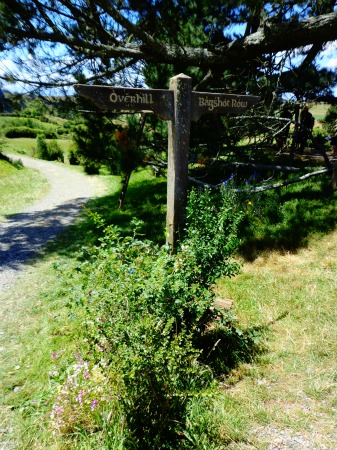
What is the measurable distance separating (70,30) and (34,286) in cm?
376

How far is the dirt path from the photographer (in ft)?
17.2

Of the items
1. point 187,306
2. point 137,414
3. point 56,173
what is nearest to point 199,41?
point 187,306

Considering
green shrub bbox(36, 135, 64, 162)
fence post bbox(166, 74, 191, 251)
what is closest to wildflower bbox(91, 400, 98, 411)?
fence post bbox(166, 74, 191, 251)

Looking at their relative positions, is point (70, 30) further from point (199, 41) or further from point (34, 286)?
point (34, 286)

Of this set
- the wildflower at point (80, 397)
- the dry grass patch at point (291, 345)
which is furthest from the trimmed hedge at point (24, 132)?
the wildflower at point (80, 397)

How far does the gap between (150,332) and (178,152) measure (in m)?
1.65

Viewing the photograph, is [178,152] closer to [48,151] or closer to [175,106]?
[175,106]

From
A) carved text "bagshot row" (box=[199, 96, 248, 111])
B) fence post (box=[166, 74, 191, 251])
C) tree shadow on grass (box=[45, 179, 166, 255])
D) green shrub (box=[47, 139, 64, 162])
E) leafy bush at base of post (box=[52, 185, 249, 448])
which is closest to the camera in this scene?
leafy bush at base of post (box=[52, 185, 249, 448])

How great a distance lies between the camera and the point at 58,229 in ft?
23.5

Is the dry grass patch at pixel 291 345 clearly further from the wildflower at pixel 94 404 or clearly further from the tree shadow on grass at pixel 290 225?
the wildflower at pixel 94 404

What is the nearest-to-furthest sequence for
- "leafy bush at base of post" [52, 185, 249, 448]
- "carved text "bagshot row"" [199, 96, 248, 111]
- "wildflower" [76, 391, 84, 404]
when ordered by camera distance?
"leafy bush at base of post" [52, 185, 249, 448]
"wildflower" [76, 391, 84, 404]
"carved text "bagshot row"" [199, 96, 248, 111]

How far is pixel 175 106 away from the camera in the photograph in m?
2.69

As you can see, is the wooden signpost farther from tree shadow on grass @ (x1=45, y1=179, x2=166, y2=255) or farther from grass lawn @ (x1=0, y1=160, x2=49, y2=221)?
grass lawn @ (x1=0, y1=160, x2=49, y2=221)

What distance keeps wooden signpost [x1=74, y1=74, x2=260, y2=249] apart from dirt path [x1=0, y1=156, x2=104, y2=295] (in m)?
3.10
